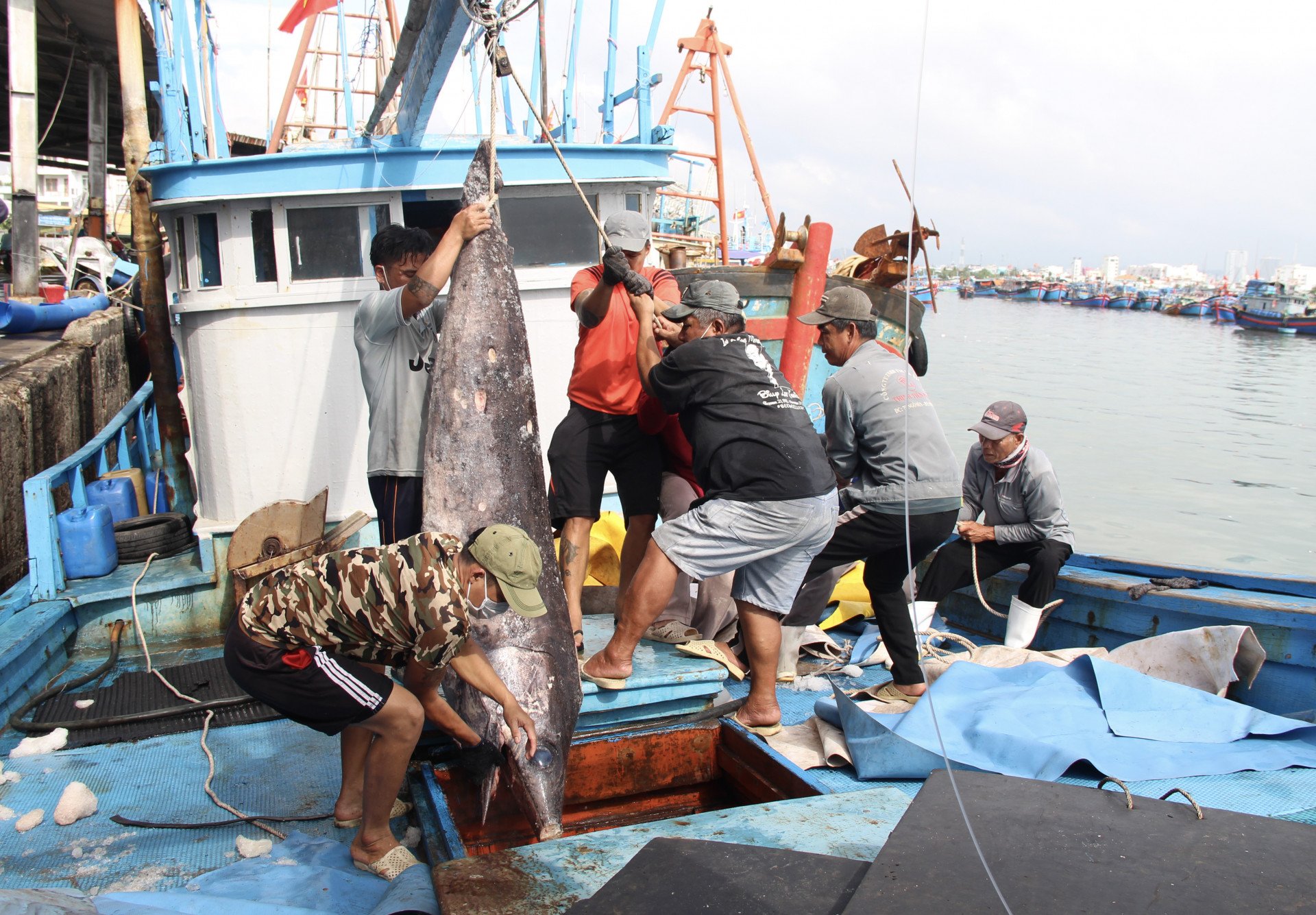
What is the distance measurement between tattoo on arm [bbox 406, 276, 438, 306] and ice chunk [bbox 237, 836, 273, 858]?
200cm

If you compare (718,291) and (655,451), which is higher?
(718,291)

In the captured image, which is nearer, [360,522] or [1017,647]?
[1017,647]

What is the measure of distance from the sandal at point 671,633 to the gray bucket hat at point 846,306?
1.51 m

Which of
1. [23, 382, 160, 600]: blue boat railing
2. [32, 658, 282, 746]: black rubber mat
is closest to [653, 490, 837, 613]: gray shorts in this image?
[32, 658, 282, 746]: black rubber mat

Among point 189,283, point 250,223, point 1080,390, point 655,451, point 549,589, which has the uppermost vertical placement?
point 250,223

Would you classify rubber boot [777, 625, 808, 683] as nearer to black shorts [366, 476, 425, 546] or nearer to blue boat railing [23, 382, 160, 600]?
black shorts [366, 476, 425, 546]

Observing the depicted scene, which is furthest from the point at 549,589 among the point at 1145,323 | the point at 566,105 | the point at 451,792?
the point at 1145,323

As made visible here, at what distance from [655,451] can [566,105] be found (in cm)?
339

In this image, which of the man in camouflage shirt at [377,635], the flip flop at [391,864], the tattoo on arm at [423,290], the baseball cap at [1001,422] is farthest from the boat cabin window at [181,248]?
the baseball cap at [1001,422]

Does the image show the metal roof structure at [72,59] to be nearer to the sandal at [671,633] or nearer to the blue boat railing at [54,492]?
the blue boat railing at [54,492]

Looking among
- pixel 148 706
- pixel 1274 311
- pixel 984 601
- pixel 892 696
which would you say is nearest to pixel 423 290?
pixel 148 706

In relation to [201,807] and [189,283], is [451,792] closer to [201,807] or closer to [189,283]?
[201,807]

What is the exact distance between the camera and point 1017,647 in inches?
191

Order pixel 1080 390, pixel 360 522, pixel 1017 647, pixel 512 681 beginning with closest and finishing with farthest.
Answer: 1. pixel 512 681
2. pixel 1017 647
3. pixel 360 522
4. pixel 1080 390
